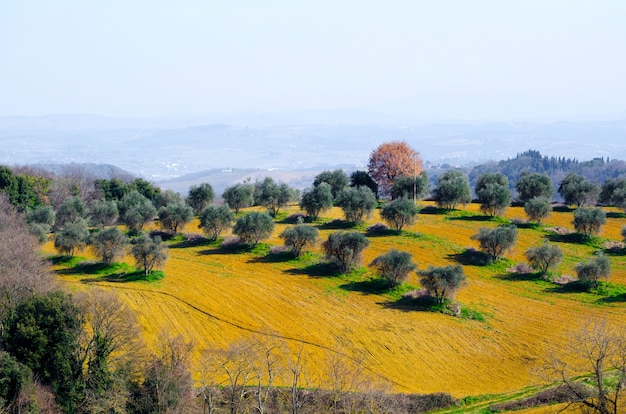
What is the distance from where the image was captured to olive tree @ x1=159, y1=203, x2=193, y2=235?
61.5 meters

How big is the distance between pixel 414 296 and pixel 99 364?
72.6ft

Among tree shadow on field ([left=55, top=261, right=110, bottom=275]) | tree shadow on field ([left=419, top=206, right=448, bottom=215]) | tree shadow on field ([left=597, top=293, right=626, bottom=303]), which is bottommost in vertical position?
tree shadow on field ([left=597, top=293, right=626, bottom=303])

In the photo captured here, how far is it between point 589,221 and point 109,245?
43986 mm

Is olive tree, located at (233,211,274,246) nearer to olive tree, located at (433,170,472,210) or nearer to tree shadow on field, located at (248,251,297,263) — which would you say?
tree shadow on field, located at (248,251,297,263)

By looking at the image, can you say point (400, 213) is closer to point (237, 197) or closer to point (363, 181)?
point (237, 197)

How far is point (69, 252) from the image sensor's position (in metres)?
52.6

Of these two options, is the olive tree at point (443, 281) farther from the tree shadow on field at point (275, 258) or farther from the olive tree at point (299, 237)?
the tree shadow on field at point (275, 258)

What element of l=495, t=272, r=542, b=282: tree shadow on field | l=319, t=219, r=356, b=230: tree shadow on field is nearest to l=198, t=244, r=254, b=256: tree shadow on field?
l=319, t=219, r=356, b=230: tree shadow on field

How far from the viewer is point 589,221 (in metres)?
59.5

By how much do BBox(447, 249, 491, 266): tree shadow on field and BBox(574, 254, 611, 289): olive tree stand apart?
8.34m

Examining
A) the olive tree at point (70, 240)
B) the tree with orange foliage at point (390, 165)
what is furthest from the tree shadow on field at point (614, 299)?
the tree with orange foliage at point (390, 165)

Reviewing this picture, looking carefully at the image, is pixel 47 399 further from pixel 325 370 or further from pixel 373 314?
pixel 373 314

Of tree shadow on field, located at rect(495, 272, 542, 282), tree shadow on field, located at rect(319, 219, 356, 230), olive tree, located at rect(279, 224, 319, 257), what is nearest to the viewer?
tree shadow on field, located at rect(495, 272, 542, 282)

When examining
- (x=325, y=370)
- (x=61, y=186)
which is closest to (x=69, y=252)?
(x=325, y=370)
